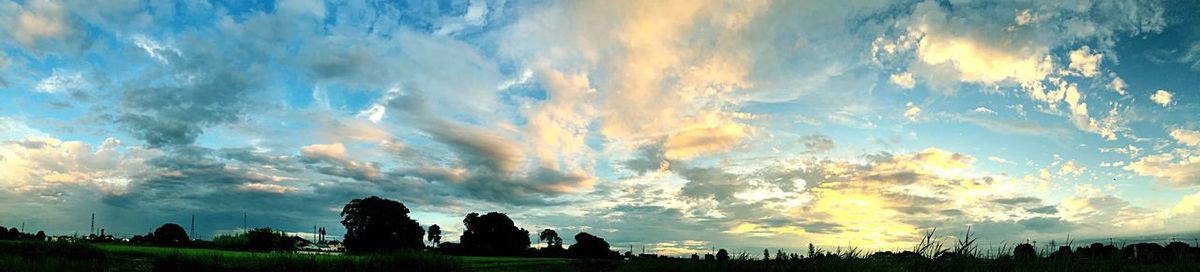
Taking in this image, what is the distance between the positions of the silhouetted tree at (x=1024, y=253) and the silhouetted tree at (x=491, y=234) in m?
68.3

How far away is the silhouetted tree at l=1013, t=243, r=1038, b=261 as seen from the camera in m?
11.1

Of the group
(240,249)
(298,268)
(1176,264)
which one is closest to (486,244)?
(240,249)

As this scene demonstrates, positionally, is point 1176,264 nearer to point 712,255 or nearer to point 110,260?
point 712,255

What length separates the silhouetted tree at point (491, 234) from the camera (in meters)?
76.9

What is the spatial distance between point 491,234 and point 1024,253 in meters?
70.5

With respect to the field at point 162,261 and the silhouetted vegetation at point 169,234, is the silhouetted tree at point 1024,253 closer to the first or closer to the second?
the field at point 162,261

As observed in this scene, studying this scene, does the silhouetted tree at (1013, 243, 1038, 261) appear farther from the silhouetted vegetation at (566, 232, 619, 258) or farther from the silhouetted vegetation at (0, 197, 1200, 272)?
the silhouetted vegetation at (566, 232, 619, 258)

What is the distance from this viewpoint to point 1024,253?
11.2 meters

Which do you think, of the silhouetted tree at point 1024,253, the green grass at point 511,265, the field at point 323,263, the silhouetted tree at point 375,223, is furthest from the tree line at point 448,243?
the silhouetted tree at point 1024,253

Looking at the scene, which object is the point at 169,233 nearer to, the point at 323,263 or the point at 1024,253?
the point at 323,263

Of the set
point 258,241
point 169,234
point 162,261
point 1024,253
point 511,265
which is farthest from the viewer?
point 169,234

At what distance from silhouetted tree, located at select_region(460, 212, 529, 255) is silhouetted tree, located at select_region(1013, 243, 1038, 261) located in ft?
224

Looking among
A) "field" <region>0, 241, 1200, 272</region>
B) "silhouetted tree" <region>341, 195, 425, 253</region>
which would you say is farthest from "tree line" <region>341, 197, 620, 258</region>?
"field" <region>0, 241, 1200, 272</region>


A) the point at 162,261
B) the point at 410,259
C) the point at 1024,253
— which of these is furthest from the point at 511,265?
the point at 1024,253
